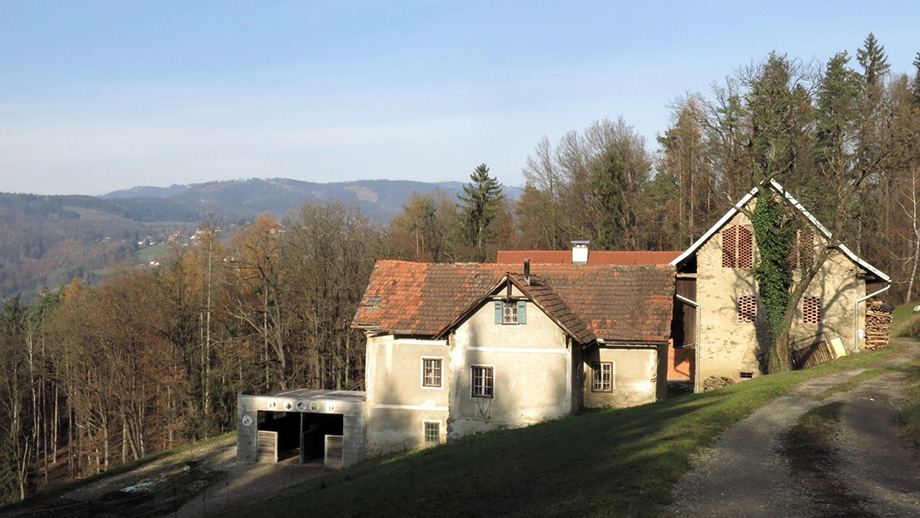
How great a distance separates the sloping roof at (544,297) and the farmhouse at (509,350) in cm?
5

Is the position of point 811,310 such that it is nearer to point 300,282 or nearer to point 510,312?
point 510,312

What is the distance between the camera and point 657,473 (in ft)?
55.1

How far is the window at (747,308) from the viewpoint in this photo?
4262cm

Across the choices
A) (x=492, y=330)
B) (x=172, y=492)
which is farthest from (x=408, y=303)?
(x=172, y=492)

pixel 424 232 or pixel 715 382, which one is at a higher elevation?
pixel 424 232

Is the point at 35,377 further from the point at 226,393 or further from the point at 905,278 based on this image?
the point at 905,278

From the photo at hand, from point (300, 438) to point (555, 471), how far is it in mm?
20456

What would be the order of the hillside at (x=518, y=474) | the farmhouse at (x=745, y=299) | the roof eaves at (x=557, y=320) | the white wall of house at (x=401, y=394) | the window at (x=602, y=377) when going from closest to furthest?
1. the hillside at (x=518, y=474)
2. the roof eaves at (x=557, y=320)
3. the window at (x=602, y=377)
4. the white wall of house at (x=401, y=394)
5. the farmhouse at (x=745, y=299)

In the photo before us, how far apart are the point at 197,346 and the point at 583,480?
1883 inches

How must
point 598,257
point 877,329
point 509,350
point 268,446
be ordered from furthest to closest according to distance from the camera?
point 598,257, point 877,329, point 268,446, point 509,350

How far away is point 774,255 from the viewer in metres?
38.9

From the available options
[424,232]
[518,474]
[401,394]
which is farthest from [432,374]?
[424,232]

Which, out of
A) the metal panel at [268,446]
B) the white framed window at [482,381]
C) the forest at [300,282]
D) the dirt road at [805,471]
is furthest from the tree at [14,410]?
the dirt road at [805,471]

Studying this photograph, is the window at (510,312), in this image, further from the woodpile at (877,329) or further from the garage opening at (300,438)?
the woodpile at (877,329)
